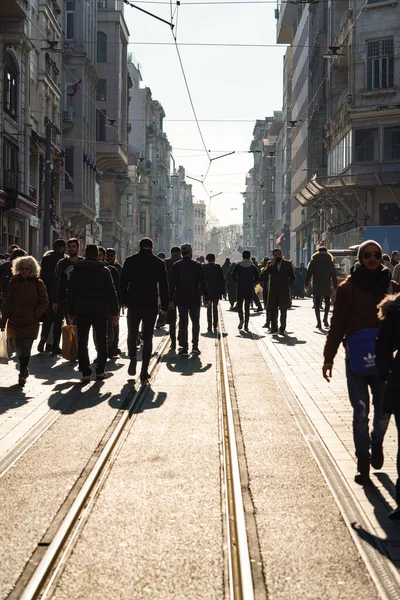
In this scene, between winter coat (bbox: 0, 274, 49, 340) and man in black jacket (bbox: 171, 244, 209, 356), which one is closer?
winter coat (bbox: 0, 274, 49, 340)

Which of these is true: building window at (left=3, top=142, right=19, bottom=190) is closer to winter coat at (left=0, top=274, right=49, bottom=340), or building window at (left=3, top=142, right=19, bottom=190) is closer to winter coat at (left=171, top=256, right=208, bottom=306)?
winter coat at (left=171, top=256, right=208, bottom=306)

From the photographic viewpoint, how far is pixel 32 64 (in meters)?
41.7

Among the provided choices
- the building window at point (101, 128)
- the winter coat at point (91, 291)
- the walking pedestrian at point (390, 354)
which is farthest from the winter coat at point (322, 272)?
the building window at point (101, 128)

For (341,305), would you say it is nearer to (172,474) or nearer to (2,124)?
(172,474)

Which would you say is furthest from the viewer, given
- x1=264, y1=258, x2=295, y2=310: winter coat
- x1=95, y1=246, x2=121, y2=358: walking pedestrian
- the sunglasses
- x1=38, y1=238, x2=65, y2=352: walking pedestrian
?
x1=264, y1=258, x2=295, y2=310: winter coat

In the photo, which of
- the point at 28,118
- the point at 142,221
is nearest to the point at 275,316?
the point at 28,118

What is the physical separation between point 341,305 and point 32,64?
3725 cm

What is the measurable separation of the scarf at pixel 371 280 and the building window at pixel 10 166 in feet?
95.5

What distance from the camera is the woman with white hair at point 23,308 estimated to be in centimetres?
1141

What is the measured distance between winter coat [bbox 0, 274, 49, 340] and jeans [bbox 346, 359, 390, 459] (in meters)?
5.55

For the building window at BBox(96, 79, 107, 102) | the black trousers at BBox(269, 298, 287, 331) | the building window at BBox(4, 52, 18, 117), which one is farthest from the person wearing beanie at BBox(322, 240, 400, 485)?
the building window at BBox(96, 79, 107, 102)

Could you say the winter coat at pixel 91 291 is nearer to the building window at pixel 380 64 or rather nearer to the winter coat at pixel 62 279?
the winter coat at pixel 62 279

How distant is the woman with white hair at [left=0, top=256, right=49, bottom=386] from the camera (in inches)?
449

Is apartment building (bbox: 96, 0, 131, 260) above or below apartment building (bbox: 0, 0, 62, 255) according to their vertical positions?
above
